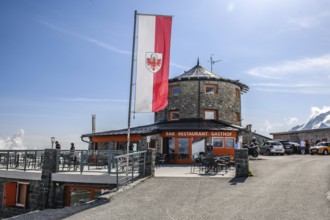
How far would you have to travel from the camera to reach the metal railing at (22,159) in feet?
56.4

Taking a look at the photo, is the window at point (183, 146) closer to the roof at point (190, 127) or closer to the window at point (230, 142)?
the roof at point (190, 127)

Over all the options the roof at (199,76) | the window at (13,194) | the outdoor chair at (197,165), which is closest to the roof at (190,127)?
the outdoor chair at (197,165)

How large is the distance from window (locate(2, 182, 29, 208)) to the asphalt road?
8.22 meters

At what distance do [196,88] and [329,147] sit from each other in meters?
15.0

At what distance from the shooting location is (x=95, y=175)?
45.3 feet

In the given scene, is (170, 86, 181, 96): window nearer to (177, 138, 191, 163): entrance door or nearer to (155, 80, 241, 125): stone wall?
(155, 80, 241, 125): stone wall

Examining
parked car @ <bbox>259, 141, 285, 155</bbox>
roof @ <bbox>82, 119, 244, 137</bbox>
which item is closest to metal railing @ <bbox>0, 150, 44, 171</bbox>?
roof @ <bbox>82, 119, 244, 137</bbox>

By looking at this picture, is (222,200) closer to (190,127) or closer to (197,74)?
(190,127)

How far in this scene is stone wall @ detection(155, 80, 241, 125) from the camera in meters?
28.8

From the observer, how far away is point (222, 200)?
9.52m

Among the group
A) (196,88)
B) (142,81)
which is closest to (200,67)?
(196,88)

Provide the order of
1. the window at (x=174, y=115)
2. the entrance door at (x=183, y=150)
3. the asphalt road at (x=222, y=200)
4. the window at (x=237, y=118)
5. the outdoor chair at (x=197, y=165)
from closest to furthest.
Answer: the asphalt road at (x=222, y=200)
the outdoor chair at (x=197, y=165)
the entrance door at (x=183, y=150)
the window at (x=174, y=115)
the window at (x=237, y=118)

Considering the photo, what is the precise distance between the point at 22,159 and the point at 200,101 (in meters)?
16.2

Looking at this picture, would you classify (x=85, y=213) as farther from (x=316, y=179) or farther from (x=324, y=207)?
(x=316, y=179)
